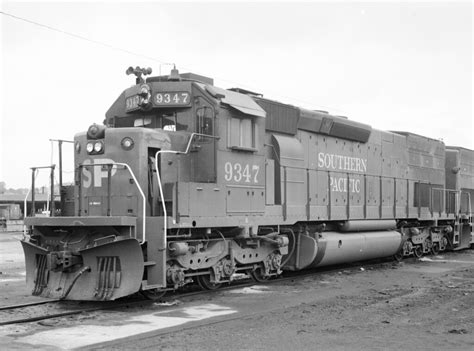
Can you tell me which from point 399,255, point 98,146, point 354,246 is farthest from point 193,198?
point 399,255

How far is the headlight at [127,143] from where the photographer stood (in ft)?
29.9

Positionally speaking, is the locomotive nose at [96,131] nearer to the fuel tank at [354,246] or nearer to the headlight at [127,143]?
the headlight at [127,143]

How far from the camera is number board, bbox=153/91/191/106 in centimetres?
985

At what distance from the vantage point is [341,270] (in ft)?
46.4

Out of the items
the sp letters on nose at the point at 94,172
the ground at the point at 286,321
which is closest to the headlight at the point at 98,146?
the sp letters on nose at the point at 94,172

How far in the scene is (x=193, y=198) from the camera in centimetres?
917

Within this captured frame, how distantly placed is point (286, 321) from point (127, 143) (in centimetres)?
391

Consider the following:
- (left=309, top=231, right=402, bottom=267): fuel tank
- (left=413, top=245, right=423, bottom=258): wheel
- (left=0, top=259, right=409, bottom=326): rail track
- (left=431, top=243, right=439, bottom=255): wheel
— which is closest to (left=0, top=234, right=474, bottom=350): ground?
(left=0, top=259, right=409, bottom=326): rail track

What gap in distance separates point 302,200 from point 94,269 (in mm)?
5525

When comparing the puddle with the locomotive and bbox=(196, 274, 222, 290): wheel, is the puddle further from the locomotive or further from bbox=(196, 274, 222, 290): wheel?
bbox=(196, 274, 222, 290): wheel

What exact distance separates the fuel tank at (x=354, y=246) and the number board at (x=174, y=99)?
4879mm

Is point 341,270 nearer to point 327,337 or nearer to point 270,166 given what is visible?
point 270,166

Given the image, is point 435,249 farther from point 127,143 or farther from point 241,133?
point 127,143

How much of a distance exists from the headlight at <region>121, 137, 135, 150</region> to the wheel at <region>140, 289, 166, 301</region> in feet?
7.90
